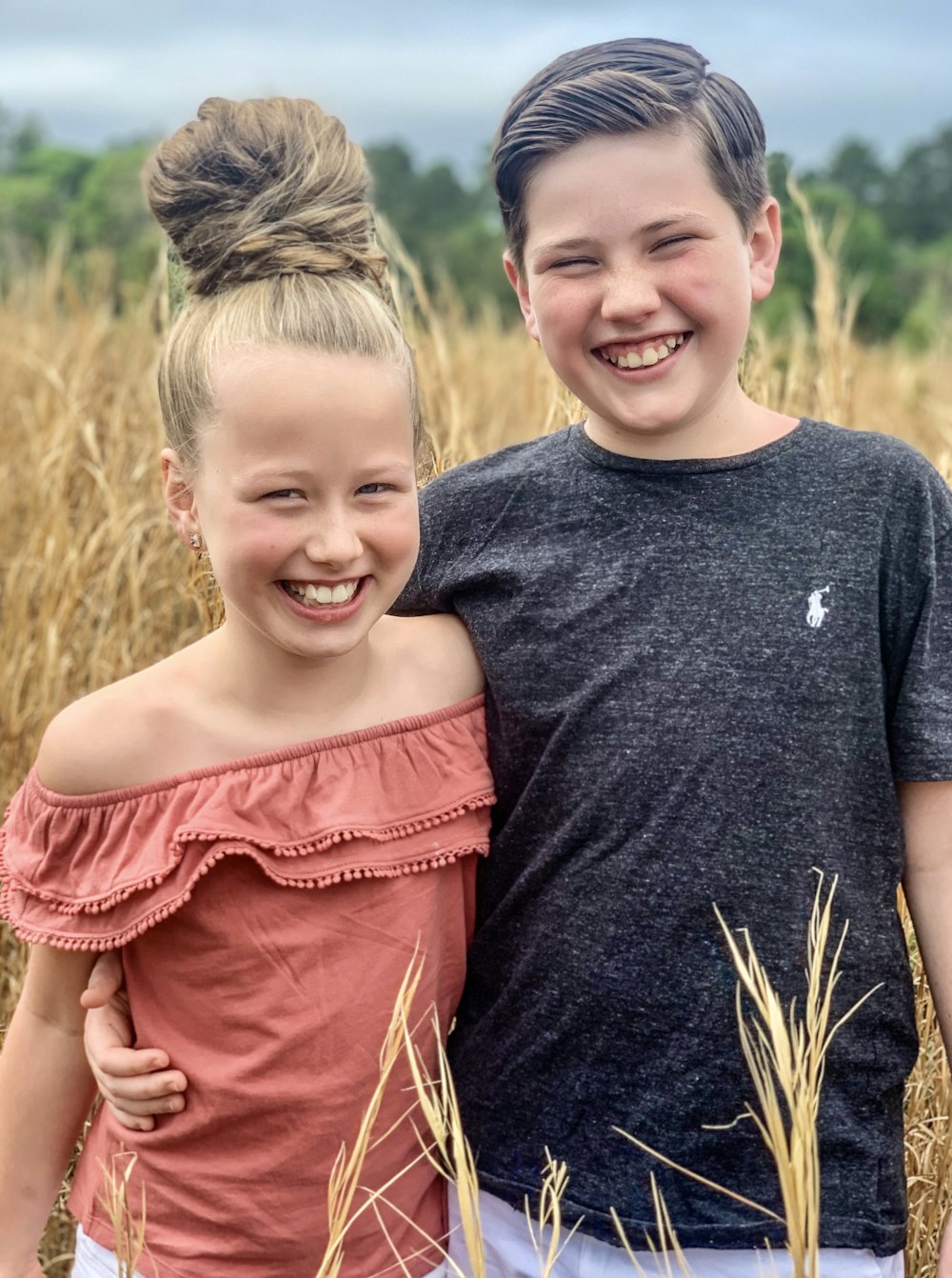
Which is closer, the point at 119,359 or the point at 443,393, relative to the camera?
the point at 443,393

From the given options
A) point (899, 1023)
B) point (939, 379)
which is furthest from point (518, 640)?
point (939, 379)

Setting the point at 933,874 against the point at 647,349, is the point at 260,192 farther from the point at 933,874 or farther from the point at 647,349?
the point at 933,874

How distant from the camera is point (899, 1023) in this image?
1.36 m

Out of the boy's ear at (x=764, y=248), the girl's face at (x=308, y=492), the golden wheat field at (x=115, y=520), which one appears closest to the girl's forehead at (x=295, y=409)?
the girl's face at (x=308, y=492)

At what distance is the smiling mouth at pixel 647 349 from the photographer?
1365 mm

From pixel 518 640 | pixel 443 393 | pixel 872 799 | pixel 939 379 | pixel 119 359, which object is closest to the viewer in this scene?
pixel 872 799

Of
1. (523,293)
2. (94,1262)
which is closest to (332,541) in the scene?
(523,293)

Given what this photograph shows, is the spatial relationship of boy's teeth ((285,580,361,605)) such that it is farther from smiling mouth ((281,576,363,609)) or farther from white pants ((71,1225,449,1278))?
white pants ((71,1225,449,1278))

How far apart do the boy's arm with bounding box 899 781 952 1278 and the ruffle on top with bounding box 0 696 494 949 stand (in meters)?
0.43

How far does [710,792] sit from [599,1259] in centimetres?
48

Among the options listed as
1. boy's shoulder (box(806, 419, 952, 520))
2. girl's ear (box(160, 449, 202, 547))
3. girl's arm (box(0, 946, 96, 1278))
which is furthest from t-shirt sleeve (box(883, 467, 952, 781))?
girl's arm (box(0, 946, 96, 1278))

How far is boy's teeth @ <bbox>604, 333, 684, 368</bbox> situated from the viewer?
1.37 meters

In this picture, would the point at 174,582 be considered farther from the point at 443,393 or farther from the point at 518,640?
the point at 518,640

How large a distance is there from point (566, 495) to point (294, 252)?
1.20 feet
